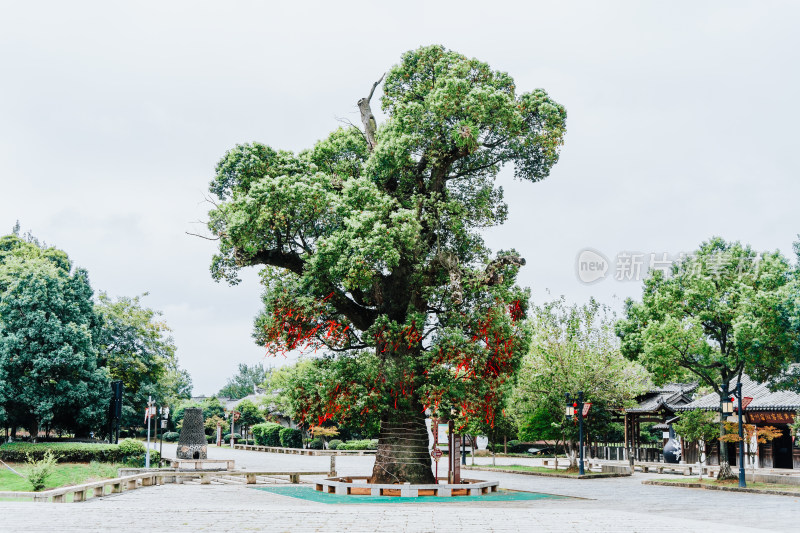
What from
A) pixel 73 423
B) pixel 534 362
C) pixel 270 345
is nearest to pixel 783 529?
pixel 270 345

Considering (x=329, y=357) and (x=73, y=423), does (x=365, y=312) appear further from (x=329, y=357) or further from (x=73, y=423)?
(x=73, y=423)

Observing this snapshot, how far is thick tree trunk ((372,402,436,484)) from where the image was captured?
69.6 feet

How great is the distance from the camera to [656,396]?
43.7m

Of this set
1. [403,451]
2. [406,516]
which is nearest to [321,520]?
[406,516]

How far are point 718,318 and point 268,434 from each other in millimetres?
47092

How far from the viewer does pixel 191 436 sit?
34.5 m

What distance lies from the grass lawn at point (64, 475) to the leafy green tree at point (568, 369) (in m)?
19.7

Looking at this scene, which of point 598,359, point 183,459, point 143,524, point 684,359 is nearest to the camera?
point 143,524

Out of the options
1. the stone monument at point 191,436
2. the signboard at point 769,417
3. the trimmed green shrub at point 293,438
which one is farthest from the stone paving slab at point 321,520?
the trimmed green shrub at point 293,438

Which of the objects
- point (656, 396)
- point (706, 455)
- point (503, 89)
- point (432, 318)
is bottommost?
point (706, 455)

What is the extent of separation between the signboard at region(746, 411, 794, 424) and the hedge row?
2915 cm

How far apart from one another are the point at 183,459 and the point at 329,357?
52.3ft

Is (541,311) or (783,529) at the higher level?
(541,311)

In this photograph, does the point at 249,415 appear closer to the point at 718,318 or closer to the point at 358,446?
the point at 358,446
